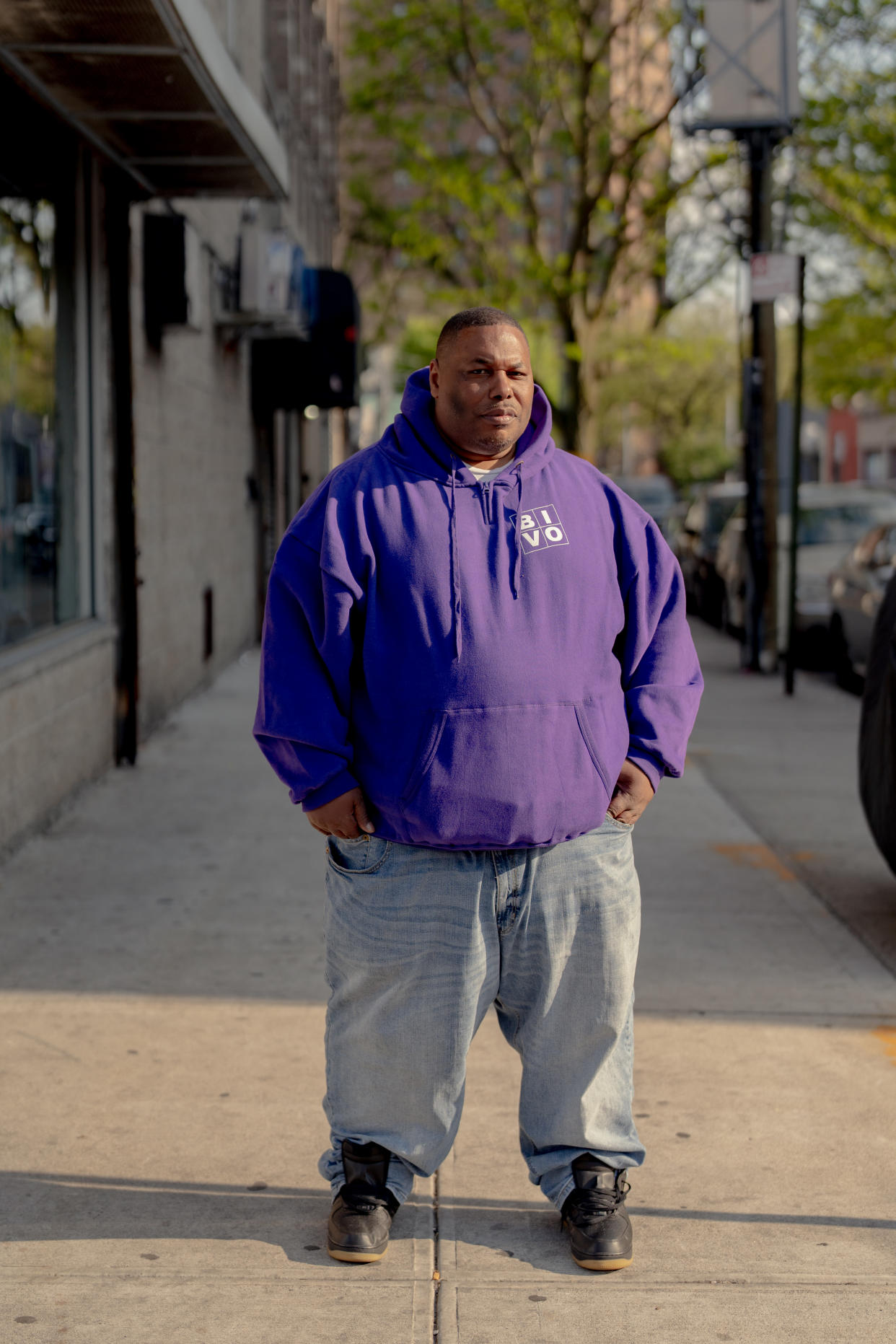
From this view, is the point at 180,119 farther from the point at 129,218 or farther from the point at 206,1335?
the point at 206,1335

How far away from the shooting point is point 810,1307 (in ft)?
9.82

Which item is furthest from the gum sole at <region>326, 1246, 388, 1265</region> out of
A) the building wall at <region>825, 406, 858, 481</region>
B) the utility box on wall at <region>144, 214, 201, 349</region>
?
the building wall at <region>825, 406, 858, 481</region>

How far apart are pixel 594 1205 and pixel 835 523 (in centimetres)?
1399

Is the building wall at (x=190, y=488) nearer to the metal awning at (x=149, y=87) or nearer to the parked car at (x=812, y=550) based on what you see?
the metal awning at (x=149, y=87)

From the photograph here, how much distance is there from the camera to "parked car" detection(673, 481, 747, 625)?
1886 centimetres

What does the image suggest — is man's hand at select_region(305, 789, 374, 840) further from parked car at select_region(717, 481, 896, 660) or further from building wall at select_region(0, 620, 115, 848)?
parked car at select_region(717, 481, 896, 660)

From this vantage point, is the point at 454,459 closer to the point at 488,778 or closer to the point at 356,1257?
the point at 488,778

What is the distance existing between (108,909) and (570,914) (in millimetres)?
3054

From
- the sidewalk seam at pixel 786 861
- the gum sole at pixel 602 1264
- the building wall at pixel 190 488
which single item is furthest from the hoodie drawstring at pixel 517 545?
the building wall at pixel 190 488

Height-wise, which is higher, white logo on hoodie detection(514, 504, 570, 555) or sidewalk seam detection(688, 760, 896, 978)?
white logo on hoodie detection(514, 504, 570, 555)

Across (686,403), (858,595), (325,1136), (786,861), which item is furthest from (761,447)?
(686,403)

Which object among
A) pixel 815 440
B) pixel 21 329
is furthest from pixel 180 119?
pixel 815 440

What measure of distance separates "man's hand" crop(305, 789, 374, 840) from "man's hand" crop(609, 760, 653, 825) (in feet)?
1.60

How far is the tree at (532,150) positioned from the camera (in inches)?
888
